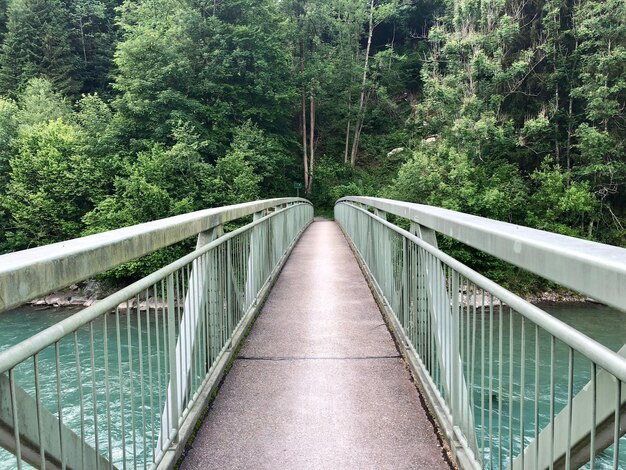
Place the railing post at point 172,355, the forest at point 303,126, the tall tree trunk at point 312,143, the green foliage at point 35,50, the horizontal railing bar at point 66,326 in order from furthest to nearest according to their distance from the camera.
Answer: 1. the green foliage at point 35,50
2. the tall tree trunk at point 312,143
3. the forest at point 303,126
4. the railing post at point 172,355
5. the horizontal railing bar at point 66,326

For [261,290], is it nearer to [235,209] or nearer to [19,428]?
[235,209]

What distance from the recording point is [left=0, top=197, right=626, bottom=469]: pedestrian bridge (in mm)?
1353

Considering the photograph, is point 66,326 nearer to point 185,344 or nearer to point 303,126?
point 185,344

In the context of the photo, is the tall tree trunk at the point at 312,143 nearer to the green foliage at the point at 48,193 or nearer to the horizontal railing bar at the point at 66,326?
the green foliage at the point at 48,193

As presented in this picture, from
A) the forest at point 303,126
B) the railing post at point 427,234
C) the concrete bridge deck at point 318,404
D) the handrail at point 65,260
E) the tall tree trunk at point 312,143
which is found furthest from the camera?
the tall tree trunk at point 312,143

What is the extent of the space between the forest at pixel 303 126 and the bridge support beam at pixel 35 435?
70.0ft

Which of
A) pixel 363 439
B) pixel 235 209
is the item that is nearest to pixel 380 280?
pixel 235 209

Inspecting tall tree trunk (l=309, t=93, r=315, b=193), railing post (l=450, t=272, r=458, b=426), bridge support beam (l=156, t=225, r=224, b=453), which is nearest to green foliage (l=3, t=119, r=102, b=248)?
tall tree trunk (l=309, t=93, r=315, b=193)

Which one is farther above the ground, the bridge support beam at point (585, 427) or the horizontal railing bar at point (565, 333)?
the horizontal railing bar at point (565, 333)

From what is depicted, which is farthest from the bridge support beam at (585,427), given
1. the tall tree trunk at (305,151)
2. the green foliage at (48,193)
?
the tall tree trunk at (305,151)

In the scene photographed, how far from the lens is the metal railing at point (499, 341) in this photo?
1.27 m

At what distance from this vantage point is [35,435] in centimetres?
137

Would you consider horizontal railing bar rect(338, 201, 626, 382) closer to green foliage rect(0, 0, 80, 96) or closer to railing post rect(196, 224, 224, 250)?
railing post rect(196, 224, 224, 250)

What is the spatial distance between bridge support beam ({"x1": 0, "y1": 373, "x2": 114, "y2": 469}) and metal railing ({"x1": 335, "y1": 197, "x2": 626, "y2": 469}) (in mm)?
1411
